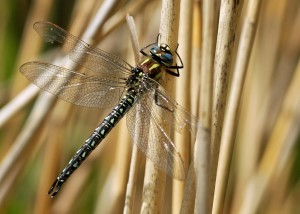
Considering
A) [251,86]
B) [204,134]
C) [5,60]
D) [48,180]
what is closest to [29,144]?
[48,180]

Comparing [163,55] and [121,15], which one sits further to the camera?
[121,15]

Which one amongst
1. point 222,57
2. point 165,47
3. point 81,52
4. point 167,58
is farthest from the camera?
point 81,52

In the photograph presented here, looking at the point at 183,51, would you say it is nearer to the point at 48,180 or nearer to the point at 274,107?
the point at 48,180

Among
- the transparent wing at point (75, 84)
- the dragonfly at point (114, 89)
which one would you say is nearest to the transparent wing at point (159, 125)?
the dragonfly at point (114, 89)

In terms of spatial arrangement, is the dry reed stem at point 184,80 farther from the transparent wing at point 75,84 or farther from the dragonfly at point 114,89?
the transparent wing at point 75,84

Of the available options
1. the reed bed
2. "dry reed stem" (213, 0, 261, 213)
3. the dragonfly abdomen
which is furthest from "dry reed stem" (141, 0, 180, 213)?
the dragonfly abdomen

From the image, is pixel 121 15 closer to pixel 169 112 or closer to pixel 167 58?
pixel 167 58

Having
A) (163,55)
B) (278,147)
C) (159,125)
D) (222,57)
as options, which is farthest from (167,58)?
(278,147)
